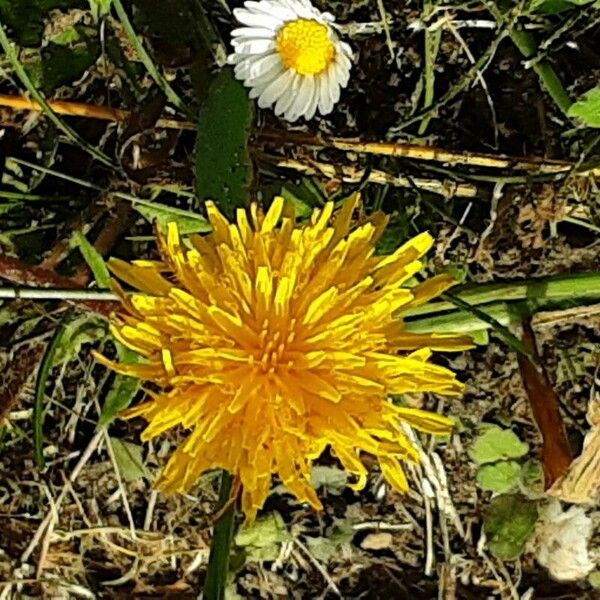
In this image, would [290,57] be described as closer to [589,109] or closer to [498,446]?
[589,109]

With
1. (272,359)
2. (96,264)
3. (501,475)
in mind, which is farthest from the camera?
(501,475)

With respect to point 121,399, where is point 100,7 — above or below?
above

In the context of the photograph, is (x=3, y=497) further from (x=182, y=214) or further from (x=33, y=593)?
(x=182, y=214)

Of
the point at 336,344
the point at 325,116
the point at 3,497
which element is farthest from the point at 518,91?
the point at 3,497

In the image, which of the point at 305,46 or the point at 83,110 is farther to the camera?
the point at 83,110

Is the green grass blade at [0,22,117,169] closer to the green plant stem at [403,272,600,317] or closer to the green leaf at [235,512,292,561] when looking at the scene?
the green plant stem at [403,272,600,317]

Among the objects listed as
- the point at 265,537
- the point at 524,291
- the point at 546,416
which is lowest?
the point at 265,537

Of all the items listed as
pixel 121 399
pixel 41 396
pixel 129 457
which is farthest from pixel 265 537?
pixel 41 396
